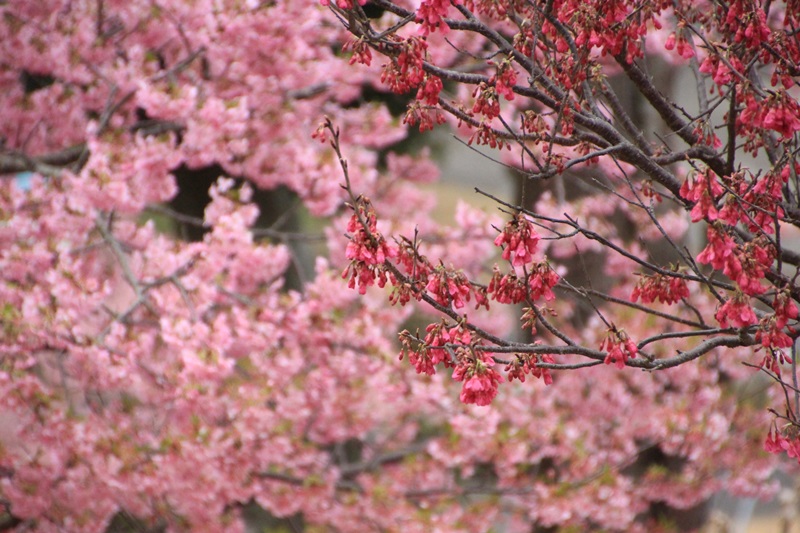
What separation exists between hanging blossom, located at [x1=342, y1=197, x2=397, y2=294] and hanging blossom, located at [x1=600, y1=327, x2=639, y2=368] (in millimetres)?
835

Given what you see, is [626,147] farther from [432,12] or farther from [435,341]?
[435,341]

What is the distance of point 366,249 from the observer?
2.88 m

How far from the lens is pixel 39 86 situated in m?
8.16

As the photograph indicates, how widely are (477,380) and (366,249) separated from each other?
605 mm

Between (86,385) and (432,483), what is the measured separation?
354 cm

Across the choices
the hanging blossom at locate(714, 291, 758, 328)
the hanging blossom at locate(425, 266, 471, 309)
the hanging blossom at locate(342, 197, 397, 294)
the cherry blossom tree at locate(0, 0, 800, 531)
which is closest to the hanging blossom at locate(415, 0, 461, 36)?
the cherry blossom tree at locate(0, 0, 800, 531)

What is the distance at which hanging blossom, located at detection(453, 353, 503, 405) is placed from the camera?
277cm

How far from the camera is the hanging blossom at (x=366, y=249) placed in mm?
2877

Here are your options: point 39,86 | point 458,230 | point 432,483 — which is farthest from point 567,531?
point 39,86

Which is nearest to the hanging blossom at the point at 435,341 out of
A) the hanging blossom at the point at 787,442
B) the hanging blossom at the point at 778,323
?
the hanging blossom at the point at 778,323

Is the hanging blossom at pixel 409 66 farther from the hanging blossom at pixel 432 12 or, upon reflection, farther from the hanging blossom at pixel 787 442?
the hanging blossom at pixel 787 442

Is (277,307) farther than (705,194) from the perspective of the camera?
Yes

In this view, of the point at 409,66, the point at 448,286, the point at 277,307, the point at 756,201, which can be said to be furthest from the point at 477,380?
the point at 277,307

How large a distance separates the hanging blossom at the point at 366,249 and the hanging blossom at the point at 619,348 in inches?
32.9
